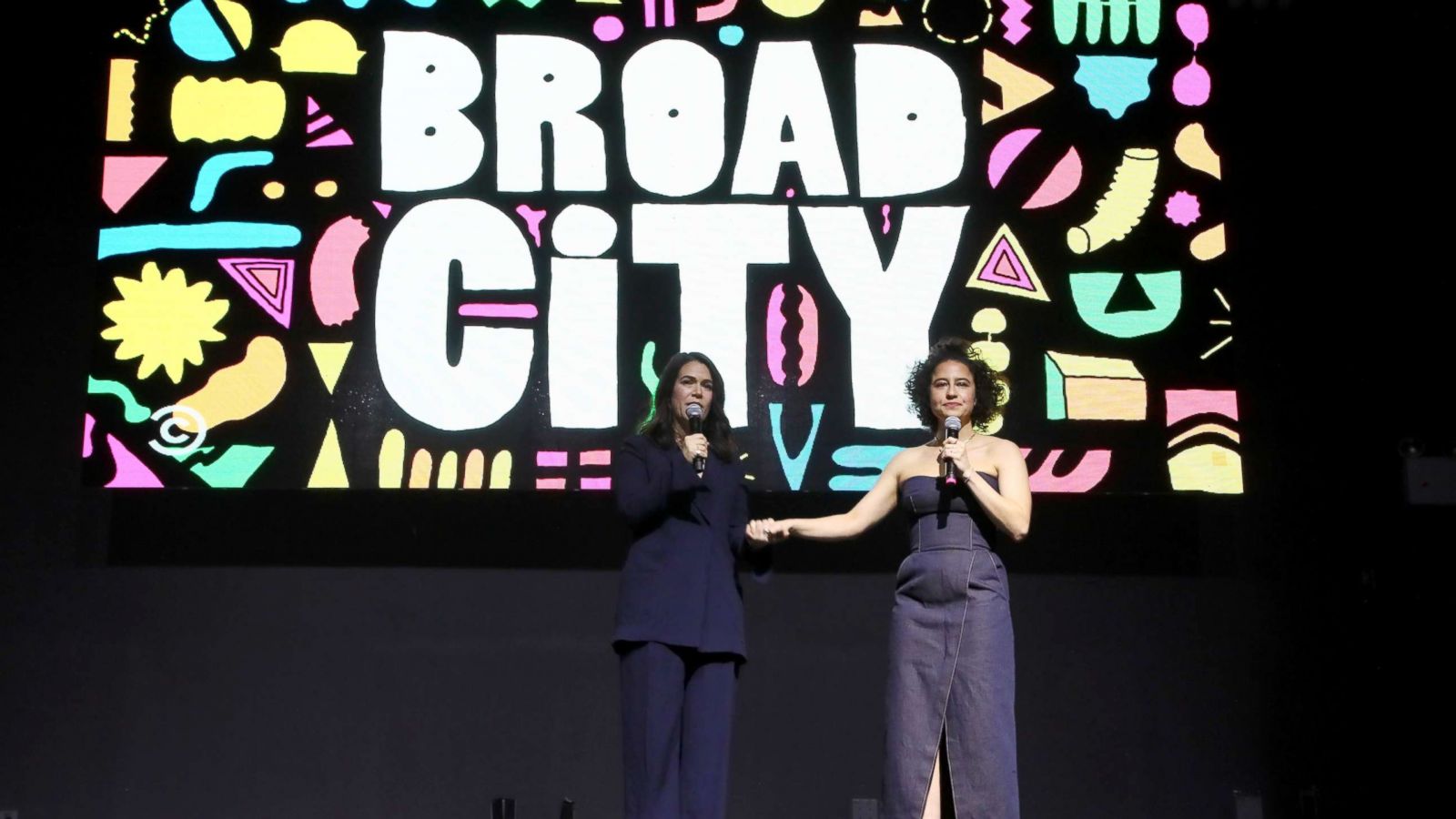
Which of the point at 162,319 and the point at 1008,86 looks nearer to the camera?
the point at 162,319

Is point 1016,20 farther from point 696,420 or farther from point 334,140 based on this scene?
point 334,140

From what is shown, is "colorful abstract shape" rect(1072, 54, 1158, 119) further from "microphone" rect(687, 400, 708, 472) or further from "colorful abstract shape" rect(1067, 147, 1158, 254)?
"microphone" rect(687, 400, 708, 472)

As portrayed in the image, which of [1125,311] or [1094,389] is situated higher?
[1125,311]

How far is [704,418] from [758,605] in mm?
1187

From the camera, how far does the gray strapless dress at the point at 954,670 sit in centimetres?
312

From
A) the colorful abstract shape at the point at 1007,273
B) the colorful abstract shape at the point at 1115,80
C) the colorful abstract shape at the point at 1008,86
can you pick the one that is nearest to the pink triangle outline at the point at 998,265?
the colorful abstract shape at the point at 1007,273

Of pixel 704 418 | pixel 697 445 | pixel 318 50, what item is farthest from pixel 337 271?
pixel 697 445

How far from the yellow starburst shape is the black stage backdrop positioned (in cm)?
37

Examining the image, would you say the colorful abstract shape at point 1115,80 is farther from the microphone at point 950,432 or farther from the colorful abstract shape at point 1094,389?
the microphone at point 950,432

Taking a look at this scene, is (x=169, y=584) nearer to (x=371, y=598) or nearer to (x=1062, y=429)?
(x=371, y=598)

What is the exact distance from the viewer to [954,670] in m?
3.17

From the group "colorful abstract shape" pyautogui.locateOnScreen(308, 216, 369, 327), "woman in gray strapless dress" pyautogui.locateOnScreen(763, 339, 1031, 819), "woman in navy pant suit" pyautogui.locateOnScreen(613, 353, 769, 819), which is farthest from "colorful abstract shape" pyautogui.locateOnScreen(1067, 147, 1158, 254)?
"colorful abstract shape" pyautogui.locateOnScreen(308, 216, 369, 327)

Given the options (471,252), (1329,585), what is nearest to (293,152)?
(471,252)

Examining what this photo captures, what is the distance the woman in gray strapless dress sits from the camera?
313 cm
